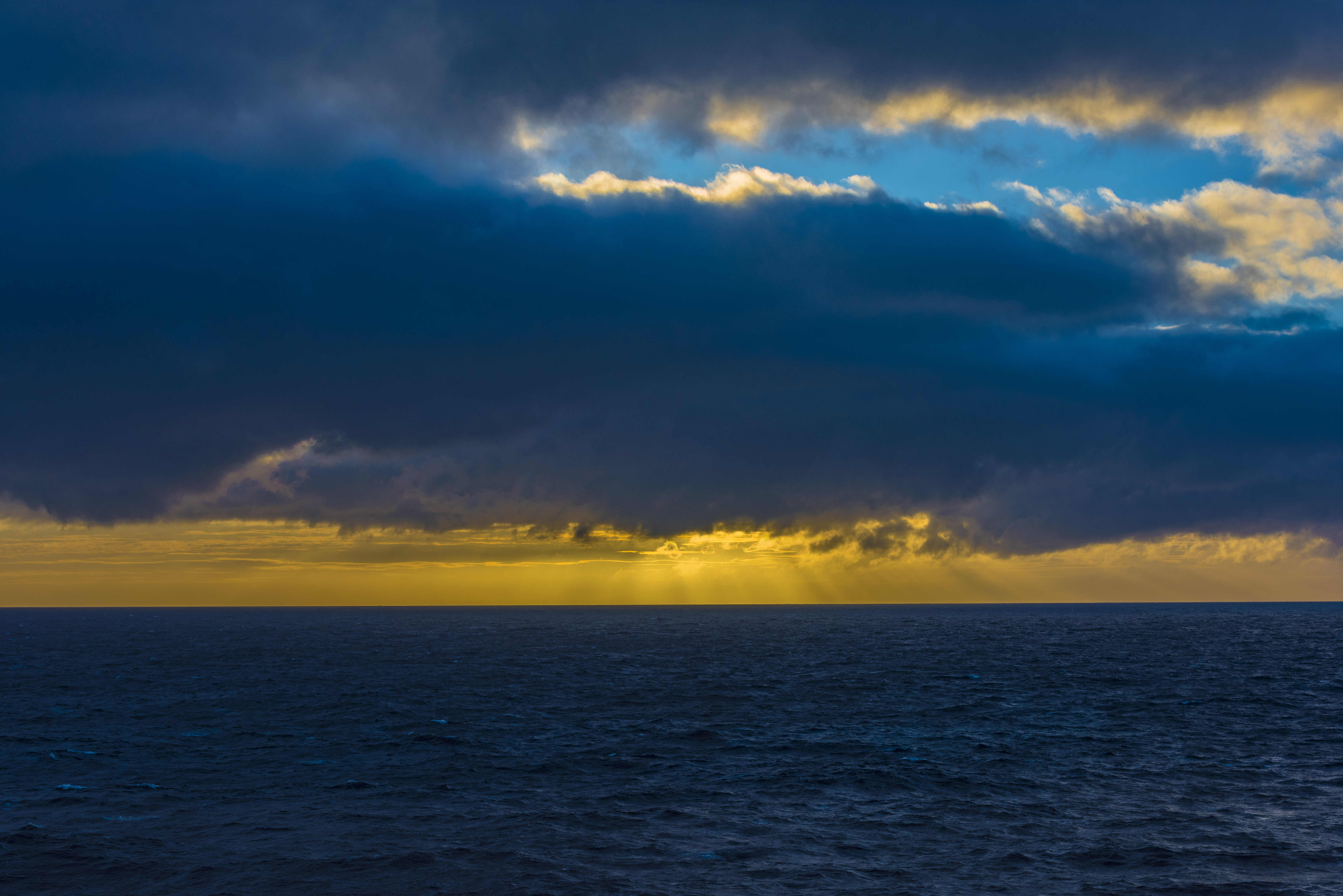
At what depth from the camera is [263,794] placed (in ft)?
133

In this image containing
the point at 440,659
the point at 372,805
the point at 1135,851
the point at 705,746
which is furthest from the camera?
the point at 440,659

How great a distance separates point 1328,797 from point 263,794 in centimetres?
4922

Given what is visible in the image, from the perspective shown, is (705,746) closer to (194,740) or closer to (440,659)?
(194,740)

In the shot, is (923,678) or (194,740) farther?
(923,678)

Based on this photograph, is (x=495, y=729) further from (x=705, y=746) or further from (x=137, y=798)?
(x=137, y=798)

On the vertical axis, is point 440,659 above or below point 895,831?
below

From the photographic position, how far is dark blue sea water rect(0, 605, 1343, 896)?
29625mm

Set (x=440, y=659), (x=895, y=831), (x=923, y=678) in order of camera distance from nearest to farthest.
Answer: (x=895, y=831), (x=923, y=678), (x=440, y=659)

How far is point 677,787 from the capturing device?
41906 millimetres

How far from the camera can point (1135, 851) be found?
31.3 m

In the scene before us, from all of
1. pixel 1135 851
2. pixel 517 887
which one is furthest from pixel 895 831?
pixel 517 887

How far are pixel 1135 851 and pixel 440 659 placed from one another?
349 feet

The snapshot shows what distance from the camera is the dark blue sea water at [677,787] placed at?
97.2 ft

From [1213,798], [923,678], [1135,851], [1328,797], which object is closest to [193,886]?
[1135,851]
